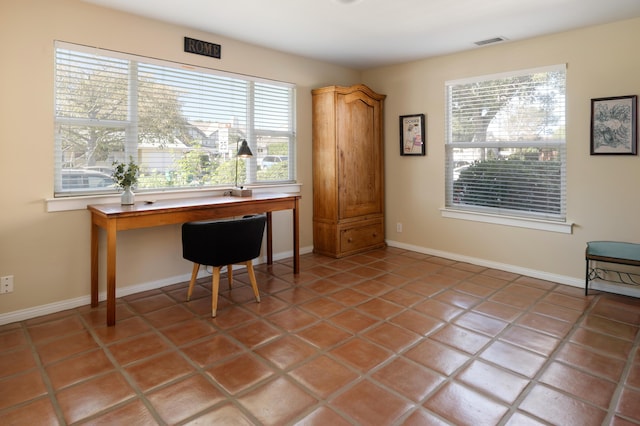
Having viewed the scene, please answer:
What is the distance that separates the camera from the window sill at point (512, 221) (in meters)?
3.79

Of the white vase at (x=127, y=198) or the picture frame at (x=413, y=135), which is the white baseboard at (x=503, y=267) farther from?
the white vase at (x=127, y=198)

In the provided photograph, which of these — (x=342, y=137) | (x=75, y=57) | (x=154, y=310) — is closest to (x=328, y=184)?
(x=342, y=137)

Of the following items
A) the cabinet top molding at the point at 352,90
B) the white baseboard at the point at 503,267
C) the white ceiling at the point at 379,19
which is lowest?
the white baseboard at the point at 503,267

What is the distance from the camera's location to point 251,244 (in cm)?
318

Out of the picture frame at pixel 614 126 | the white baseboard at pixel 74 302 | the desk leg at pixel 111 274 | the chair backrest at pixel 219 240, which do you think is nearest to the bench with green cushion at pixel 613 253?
the picture frame at pixel 614 126

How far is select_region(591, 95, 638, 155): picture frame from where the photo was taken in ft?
11.0

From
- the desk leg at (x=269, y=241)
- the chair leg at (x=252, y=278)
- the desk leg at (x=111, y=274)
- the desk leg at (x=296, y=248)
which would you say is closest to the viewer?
the desk leg at (x=111, y=274)

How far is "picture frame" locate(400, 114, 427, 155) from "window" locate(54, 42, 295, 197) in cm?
146

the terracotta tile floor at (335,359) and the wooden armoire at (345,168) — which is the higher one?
the wooden armoire at (345,168)

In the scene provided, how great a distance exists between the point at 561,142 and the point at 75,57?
4384 millimetres

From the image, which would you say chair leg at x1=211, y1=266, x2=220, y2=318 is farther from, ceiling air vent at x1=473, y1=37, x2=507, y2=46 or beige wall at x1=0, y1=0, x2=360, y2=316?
ceiling air vent at x1=473, y1=37, x2=507, y2=46

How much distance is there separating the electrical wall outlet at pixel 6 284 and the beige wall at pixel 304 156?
0.03 m

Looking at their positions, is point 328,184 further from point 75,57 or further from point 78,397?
point 78,397

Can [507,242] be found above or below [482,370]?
above
